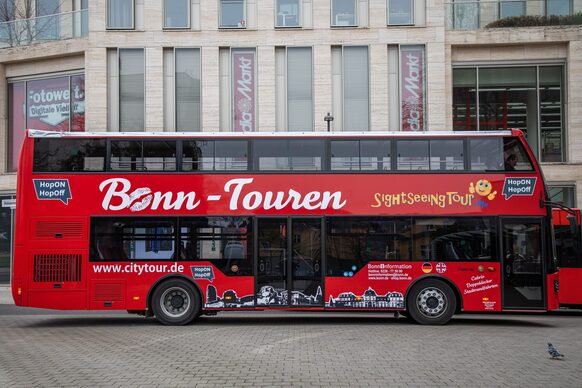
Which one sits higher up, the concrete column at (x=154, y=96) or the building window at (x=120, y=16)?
the building window at (x=120, y=16)

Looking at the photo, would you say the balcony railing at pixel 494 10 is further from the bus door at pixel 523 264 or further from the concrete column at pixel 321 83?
the bus door at pixel 523 264

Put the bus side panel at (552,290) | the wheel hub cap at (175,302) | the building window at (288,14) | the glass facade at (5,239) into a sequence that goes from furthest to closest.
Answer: the glass facade at (5,239) → the building window at (288,14) → the wheel hub cap at (175,302) → the bus side panel at (552,290)

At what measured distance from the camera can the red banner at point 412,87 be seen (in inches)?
933

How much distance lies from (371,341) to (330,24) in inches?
615

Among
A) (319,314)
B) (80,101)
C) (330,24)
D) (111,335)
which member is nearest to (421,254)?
(319,314)

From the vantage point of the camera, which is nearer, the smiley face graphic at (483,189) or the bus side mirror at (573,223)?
the smiley face graphic at (483,189)

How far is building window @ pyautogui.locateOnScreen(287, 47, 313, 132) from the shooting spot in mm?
23922

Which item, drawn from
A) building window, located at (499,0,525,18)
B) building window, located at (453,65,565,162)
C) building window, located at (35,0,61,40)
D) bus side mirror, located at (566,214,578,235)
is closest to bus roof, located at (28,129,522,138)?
bus side mirror, located at (566,214,578,235)

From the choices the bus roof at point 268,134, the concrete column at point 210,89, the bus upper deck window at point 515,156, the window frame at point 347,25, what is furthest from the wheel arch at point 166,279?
the window frame at point 347,25

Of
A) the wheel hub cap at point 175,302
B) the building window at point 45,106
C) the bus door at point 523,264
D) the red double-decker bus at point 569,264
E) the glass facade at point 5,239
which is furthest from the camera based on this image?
the building window at point 45,106

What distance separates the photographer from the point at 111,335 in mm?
12211

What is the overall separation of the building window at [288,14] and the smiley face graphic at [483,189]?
12.7 metres

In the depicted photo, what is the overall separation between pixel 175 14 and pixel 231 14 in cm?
213

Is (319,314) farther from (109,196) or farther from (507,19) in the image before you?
(507,19)
